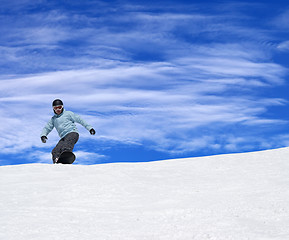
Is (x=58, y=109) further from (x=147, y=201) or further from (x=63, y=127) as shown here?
(x=147, y=201)

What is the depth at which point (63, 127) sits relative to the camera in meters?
9.58

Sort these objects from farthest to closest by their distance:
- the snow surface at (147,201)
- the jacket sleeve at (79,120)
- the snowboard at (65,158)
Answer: the jacket sleeve at (79,120) < the snowboard at (65,158) < the snow surface at (147,201)

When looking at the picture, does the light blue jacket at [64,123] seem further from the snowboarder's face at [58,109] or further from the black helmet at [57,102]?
the black helmet at [57,102]

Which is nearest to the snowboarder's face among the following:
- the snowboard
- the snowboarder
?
the snowboarder

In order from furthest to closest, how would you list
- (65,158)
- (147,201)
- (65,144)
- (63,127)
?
(63,127) → (65,144) → (65,158) → (147,201)

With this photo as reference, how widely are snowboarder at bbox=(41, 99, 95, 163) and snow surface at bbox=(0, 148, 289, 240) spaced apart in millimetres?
1656

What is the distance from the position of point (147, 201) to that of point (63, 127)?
4674mm

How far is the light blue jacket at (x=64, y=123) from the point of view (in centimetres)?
958

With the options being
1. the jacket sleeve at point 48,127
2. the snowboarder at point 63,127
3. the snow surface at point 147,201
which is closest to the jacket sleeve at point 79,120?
the snowboarder at point 63,127

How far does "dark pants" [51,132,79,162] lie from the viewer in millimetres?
9289

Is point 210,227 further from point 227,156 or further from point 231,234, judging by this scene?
point 227,156

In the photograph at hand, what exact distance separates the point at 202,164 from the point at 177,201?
305 centimetres

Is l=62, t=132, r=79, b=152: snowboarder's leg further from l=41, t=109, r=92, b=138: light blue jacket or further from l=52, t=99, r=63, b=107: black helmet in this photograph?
l=52, t=99, r=63, b=107: black helmet

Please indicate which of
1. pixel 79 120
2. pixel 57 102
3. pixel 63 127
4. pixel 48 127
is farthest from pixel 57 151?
pixel 57 102
